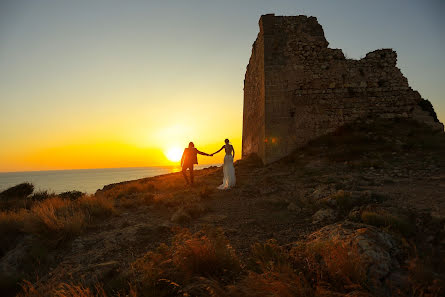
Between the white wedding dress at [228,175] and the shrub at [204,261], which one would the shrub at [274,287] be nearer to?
the shrub at [204,261]

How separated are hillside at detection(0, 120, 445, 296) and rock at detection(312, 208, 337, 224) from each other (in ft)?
0.11

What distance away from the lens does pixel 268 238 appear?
177 inches

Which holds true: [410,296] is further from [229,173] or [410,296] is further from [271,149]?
[271,149]

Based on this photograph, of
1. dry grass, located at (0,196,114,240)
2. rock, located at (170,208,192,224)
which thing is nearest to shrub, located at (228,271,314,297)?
rock, located at (170,208,192,224)

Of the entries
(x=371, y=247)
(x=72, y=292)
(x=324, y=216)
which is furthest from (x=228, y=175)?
(x=72, y=292)

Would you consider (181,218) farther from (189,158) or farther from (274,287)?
(189,158)

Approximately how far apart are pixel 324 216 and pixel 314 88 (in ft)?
28.8

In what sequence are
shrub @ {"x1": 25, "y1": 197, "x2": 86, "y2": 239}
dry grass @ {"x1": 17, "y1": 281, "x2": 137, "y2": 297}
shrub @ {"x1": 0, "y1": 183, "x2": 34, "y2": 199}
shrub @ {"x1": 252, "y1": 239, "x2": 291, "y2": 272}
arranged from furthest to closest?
1. shrub @ {"x1": 0, "y1": 183, "x2": 34, "y2": 199}
2. shrub @ {"x1": 25, "y1": 197, "x2": 86, "y2": 239}
3. shrub @ {"x1": 252, "y1": 239, "x2": 291, "y2": 272}
4. dry grass @ {"x1": 17, "y1": 281, "x2": 137, "y2": 297}

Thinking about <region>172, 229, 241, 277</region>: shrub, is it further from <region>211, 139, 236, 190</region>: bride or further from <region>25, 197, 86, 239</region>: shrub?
<region>211, 139, 236, 190</region>: bride

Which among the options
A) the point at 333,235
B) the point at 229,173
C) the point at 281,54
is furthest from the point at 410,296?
the point at 281,54

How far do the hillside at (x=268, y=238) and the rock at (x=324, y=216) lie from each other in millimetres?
34

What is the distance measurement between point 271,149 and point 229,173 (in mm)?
2911

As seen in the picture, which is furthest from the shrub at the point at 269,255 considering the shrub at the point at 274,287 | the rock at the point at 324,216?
the rock at the point at 324,216

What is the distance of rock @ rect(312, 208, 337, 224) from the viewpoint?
4.89 meters
